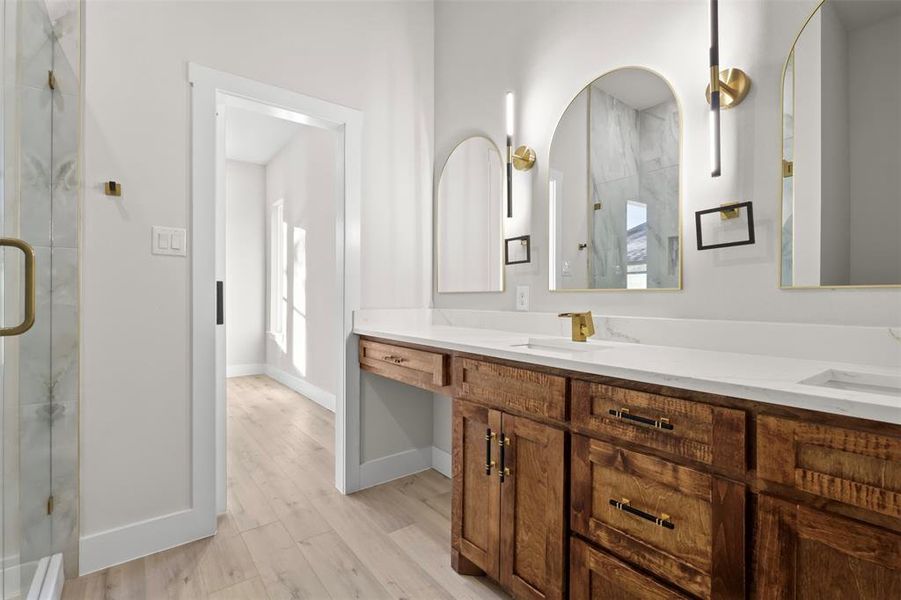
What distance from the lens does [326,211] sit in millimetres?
A: 3818

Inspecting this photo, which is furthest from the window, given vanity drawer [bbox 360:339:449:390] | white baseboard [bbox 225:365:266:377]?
vanity drawer [bbox 360:339:449:390]

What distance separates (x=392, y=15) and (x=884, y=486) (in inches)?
107

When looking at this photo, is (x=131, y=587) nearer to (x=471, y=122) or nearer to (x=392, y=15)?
(x=471, y=122)

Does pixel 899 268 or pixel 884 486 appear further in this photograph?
pixel 899 268

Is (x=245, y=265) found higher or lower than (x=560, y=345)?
higher

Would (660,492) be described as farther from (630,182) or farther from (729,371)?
(630,182)

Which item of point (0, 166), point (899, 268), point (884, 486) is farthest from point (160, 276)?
point (899, 268)

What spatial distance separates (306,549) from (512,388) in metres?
1.12

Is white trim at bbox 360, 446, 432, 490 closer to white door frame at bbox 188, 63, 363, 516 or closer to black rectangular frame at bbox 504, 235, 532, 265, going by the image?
white door frame at bbox 188, 63, 363, 516

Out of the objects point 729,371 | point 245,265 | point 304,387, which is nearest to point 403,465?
point 729,371

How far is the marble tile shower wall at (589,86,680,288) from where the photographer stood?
5.10 feet

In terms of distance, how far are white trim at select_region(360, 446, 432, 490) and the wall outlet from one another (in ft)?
3.49

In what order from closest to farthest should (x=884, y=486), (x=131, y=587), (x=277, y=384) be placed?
(x=884, y=486)
(x=131, y=587)
(x=277, y=384)

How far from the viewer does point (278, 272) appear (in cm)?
510
